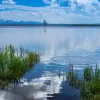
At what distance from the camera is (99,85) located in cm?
1246

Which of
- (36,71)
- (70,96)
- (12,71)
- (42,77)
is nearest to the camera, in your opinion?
(70,96)

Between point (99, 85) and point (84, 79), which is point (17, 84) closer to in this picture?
point (84, 79)

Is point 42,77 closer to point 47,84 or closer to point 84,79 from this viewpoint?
point 47,84

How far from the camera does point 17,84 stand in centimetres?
1526

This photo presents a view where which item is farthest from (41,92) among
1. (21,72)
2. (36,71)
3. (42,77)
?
(36,71)

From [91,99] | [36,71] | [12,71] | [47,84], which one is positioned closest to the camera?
[91,99]

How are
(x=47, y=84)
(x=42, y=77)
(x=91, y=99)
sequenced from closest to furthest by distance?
(x=91, y=99)
(x=47, y=84)
(x=42, y=77)

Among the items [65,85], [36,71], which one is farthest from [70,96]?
[36,71]

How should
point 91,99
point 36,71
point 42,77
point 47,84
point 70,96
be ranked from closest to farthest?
point 91,99, point 70,96, point 47,84, point 42,77, point 36,71

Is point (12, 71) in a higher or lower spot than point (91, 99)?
higher

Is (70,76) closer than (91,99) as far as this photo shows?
No

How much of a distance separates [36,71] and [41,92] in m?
5.63

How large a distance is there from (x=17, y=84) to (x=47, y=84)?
151 cm

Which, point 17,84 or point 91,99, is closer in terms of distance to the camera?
point 91,99
